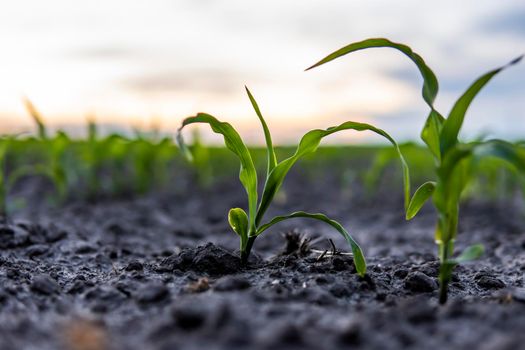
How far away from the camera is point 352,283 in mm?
1772

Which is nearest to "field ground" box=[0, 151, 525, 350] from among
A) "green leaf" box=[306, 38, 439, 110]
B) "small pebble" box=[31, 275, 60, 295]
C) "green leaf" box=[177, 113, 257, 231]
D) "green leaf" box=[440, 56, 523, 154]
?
"small pebble" box=[31, 275, 60, 295]

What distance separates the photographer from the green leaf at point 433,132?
5.49 feet

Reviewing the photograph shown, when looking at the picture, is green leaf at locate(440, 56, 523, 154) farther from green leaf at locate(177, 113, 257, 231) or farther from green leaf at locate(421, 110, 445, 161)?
green leaf at locate(177, 113, 257, 231)

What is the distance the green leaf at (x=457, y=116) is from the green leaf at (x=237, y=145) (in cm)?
65

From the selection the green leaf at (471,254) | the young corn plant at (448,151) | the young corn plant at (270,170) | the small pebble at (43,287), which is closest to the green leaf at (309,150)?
the young corn plant at (270,170)

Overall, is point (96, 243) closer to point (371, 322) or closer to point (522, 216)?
point (371, 322)

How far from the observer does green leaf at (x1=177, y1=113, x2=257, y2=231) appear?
184cm

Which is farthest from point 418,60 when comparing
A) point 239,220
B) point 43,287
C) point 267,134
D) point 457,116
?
point 43,287

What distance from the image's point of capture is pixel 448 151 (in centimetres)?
160

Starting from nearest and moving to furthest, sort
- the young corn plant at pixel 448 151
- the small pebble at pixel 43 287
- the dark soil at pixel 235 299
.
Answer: the dark soil at pixel 235 299 < the young corn plant at pixel 448 151 < the small pebble at pixel 43 287

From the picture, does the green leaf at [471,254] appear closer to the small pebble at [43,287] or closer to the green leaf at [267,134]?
the green leaf at [267,134]

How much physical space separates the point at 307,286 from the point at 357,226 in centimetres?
305

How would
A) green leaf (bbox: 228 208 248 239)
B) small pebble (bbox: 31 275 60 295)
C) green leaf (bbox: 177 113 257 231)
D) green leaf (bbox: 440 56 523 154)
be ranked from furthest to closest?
green leaf (bbox: 228 208 248 239) → green leaf (bbox: 177 113 257 231) → small pebble (bbox: 31 275 60 295) → green leaf (bbox: 440 56 523 154)

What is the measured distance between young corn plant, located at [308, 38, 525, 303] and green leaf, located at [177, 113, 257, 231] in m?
0.38
